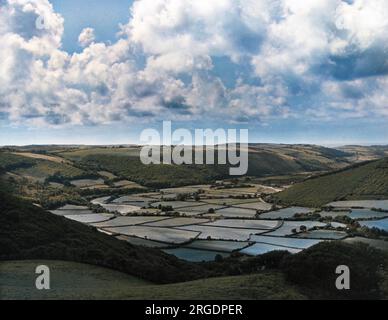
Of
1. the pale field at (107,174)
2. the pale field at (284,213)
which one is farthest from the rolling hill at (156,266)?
the pale field at (107,174)

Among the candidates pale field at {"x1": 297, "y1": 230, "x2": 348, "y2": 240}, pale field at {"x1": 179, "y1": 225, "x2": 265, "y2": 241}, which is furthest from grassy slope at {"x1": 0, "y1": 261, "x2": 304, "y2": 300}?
pale field at {"x1": 297, "y1": 230, "x2": 348, "y2": 240}

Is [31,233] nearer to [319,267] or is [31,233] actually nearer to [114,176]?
[319,267]

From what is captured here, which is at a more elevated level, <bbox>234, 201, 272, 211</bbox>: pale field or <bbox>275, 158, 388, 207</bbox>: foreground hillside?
<bbox>275, 158, 388, 207</bbox>: foreground hillside

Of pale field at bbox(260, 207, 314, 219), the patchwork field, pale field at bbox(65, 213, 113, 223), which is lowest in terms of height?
the patchwork field

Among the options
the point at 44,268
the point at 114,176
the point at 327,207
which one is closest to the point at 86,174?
the point at 114,176

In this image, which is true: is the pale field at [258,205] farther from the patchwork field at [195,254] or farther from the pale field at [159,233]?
the patchwork field at [195,254]

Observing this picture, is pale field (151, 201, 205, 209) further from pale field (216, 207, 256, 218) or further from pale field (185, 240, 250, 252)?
pale field (185, 240, 250, 252)

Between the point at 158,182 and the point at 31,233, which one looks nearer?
the point at 31,233
